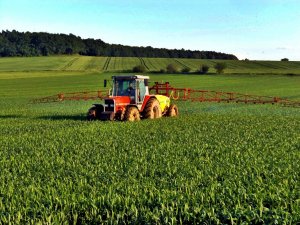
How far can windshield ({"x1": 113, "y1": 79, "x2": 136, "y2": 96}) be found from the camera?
19.7 m

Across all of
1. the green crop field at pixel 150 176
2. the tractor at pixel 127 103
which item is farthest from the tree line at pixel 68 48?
the green crop field at pixel 150 176

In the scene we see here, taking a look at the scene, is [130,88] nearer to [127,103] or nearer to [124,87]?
[124,87]

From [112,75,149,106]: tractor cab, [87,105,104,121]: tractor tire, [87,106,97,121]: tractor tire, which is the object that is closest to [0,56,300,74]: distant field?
[112,75,149,106]: tractor cab

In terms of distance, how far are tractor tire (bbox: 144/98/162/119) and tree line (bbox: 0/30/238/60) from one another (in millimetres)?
120008

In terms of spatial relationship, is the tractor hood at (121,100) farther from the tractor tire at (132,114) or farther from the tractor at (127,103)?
the tractor tire at (132,114)

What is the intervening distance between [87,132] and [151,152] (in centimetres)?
500

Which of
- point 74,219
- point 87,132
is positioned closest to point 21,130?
point 87,132

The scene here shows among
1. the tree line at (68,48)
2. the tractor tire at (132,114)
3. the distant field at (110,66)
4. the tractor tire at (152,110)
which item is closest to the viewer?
the tractor tire at (132,114)

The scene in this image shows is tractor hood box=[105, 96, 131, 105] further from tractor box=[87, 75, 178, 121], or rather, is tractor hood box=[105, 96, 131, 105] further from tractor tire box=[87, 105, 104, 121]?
tractor tire box=[87, 105, 104, 121]

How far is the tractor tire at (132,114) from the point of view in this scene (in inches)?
736

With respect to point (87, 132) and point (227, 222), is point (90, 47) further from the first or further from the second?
point (227, 222)

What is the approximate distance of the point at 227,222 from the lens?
5.67 metres

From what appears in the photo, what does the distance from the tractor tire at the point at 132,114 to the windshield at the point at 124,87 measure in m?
0.93

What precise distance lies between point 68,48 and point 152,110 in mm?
132861
